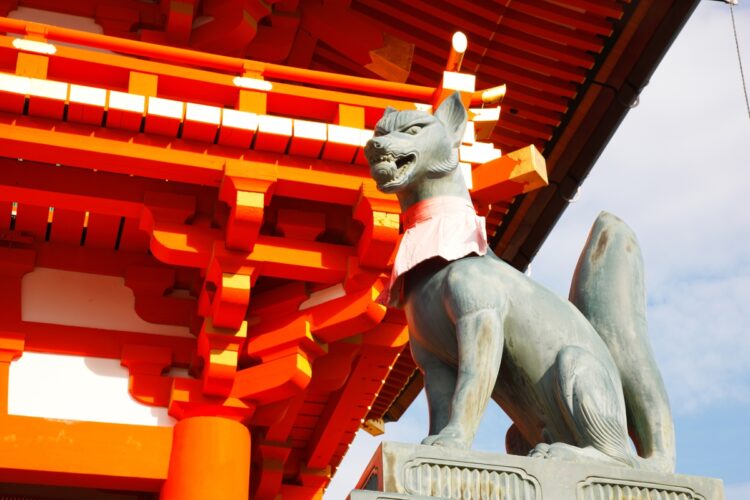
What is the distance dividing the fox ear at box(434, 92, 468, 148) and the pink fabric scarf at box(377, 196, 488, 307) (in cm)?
23

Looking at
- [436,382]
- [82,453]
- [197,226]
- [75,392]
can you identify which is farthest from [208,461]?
[436,382]

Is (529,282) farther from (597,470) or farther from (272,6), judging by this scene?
(272,6)

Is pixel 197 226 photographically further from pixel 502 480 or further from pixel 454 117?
pixel 502 480

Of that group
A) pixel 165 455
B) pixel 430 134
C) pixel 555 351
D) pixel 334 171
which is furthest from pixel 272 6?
pixel 555 351

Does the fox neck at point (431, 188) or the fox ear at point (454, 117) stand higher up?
the fox ear at point (454, 117)

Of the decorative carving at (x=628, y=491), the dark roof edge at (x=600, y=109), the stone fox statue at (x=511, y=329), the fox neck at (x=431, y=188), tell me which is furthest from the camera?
the dark roof edge at (x=600, y=109)

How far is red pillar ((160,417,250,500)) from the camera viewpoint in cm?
598

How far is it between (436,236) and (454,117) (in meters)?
0.46

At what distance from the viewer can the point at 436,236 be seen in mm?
3541

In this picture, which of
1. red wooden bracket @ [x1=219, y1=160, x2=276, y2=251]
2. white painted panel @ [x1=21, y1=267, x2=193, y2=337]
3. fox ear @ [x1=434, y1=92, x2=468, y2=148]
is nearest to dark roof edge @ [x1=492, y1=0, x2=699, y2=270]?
red wooden bracket @ [x1=219, y1=160, x2=276, y2=251]

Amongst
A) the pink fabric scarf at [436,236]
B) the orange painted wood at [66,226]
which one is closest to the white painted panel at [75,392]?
the orange painted wood at [66,226]

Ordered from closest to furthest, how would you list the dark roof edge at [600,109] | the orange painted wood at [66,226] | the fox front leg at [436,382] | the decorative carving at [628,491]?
1. the decorative carving at [628,491]
2. the fox front leg at [436,382]
3. the orange painted wood at [66,226]
4. the dark roof edge at [600,109]

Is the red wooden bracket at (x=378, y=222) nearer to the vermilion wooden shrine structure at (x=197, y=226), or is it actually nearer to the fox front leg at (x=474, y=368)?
the vermilion wooden shrine structure at (x=197, y=226)

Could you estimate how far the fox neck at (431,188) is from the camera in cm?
366
